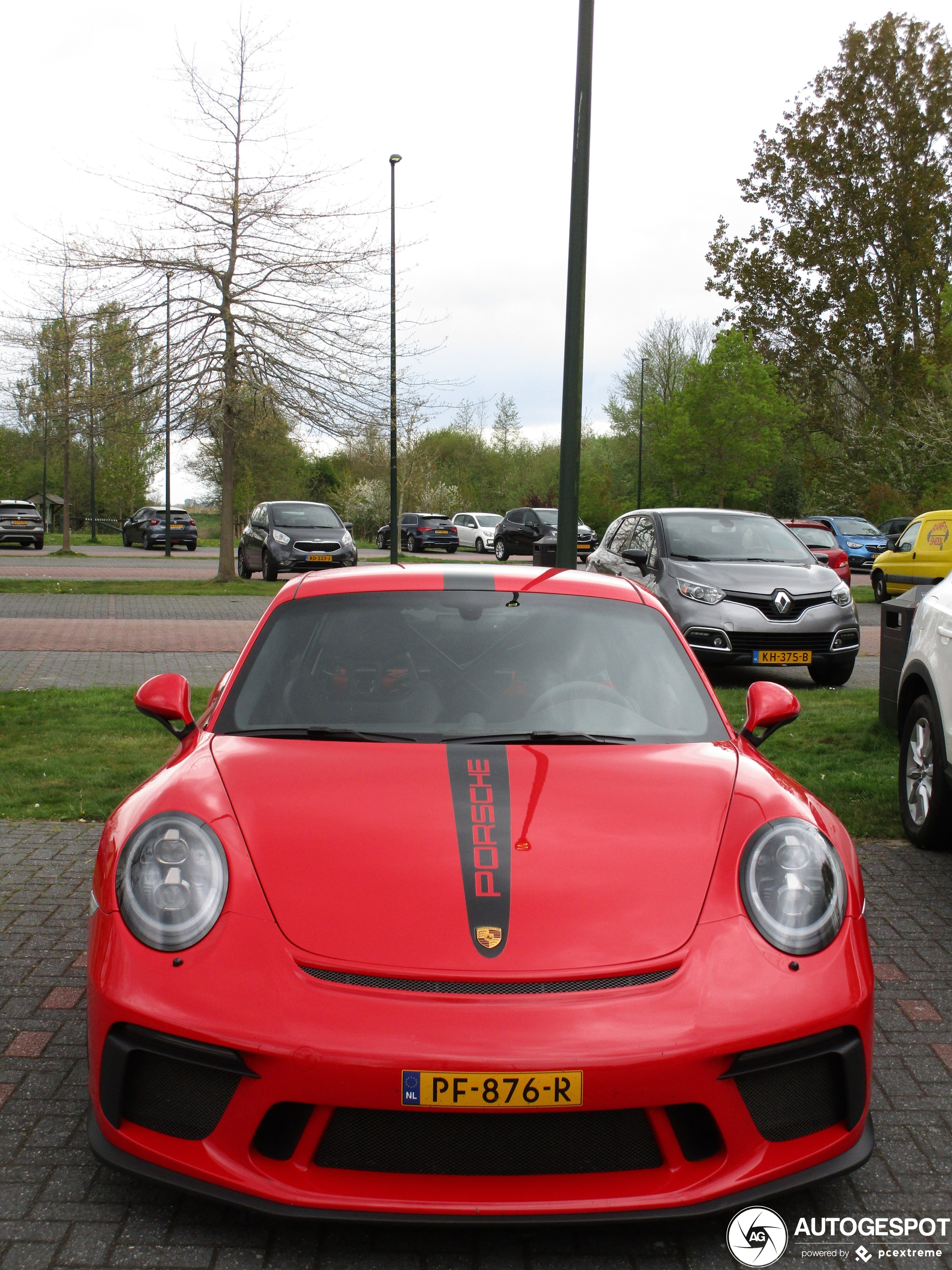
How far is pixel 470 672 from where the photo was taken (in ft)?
11.2

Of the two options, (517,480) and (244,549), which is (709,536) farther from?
(517,480)

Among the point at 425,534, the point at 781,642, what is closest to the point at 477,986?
the point at 781,642

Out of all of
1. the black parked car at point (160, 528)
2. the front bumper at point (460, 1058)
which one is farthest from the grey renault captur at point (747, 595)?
the black parked car at point (160, 528)

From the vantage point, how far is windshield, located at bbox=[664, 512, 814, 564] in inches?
436

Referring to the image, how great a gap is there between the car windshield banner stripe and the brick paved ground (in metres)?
0.56

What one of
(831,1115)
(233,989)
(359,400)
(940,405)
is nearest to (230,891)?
(233,989)

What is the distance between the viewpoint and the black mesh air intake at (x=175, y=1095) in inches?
87.0

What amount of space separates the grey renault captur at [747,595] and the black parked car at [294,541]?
40.6 ft

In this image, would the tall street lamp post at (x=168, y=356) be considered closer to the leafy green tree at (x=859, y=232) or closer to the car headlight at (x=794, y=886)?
the car headlight at (x=794, y=886)

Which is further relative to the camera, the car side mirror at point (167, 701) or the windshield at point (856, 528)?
the windshield at point (856, 528)

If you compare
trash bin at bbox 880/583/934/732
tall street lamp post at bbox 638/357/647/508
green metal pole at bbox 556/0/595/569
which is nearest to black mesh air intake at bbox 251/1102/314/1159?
trash bin at bbox 880/583/934/732

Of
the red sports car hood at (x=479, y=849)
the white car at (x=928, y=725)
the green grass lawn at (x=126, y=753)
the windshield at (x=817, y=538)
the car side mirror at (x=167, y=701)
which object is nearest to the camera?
the red sports car hood at (x=479, y=849)

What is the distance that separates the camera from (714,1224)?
241 cm

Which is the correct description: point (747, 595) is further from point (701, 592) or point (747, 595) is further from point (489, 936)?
point (489, 936)
